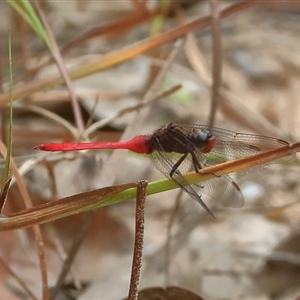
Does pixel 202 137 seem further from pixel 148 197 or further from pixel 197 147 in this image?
pixel 148 197

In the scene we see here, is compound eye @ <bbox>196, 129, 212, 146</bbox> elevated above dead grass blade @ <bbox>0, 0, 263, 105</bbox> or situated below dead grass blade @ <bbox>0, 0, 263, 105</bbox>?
below

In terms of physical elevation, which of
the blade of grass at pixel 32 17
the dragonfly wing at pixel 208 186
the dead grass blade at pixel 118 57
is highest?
the dead grass blade at pixel 118 57

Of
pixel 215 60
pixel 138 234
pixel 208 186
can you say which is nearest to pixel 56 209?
pixel 138 234

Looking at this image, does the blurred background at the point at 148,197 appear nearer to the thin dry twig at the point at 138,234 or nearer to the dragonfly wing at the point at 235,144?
the dragonfly wing at the point at 235,144

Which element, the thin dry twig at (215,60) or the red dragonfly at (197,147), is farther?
the thin dry twig at (215,60)

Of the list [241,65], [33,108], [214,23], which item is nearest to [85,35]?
[33,108]

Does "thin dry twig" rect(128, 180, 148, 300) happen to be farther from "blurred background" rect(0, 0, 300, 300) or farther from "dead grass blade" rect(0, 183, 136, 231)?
"blurred background" rect(0, 0, 300, 300)

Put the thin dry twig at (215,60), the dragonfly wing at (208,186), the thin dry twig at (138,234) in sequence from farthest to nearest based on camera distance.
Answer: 1. the thin dry twig at (215,60)
2. the dragonfly wing at (208,186)
3. the thin dry twig at (138,234)

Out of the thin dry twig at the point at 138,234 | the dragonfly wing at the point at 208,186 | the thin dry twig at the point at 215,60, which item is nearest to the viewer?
the thin dry twig at the point at 138,234

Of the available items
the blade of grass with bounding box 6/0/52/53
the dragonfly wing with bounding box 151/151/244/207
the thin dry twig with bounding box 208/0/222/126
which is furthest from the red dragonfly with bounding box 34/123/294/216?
the blade of grass with bounding box 6/0/52/53

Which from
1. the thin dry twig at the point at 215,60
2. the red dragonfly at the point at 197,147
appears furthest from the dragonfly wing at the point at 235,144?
the thin dry twig at the point at 215,60
